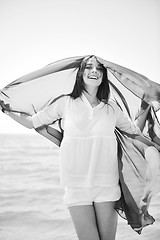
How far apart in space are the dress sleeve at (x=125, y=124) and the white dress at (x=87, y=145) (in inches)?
1.8

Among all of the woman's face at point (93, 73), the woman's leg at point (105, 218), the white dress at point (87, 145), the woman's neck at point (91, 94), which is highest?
the woman's face at point (93, 73)

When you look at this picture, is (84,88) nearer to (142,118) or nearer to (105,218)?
(142,118)

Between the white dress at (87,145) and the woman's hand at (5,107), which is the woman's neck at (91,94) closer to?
the white dress at (87,145)

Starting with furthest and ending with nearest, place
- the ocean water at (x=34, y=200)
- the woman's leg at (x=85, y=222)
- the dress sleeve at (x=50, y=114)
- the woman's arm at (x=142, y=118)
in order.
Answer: the ocean water at (x=34, y=200) < the woman's arm at (x=142, y=118) < the dress sleeve at (x=50, y=114) < the woman's leg at (x=85, y=222)

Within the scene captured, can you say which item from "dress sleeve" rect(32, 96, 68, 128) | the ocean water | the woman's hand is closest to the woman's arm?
"dress sleeve" rect(32, 96, 68, 128)

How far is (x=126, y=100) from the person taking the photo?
6.63ft

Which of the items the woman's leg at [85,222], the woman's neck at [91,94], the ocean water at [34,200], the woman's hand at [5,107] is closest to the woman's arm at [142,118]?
the woman's neck at [91,94]

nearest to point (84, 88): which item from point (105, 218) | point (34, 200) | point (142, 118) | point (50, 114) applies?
point (50, 114)

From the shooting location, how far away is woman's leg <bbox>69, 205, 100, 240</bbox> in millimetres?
1752

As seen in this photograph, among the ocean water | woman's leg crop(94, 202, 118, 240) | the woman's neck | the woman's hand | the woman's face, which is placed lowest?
the ocean water

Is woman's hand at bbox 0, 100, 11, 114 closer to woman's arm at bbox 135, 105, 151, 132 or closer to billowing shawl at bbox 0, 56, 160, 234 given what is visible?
billowing shawl at bbox 0, 56, 160, 234

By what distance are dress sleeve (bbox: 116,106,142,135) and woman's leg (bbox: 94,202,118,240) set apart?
41 centimetres

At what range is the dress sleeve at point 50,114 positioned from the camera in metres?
1.88

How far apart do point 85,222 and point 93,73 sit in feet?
2.50
